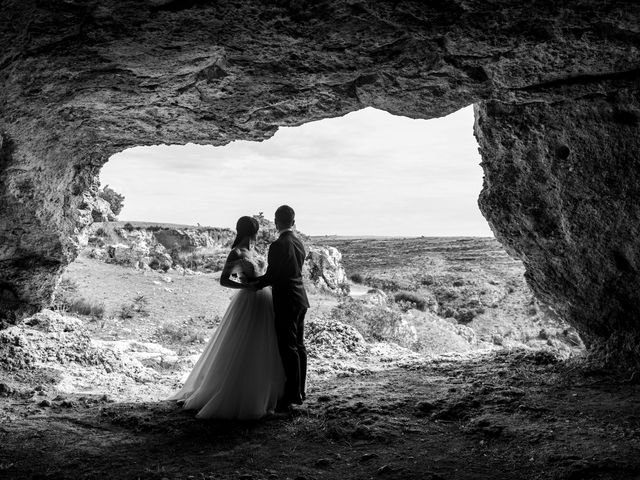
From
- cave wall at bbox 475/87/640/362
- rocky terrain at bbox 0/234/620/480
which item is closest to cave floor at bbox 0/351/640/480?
→ rocky terrain at bbox 0/234/620/480

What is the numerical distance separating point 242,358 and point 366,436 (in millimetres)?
1564

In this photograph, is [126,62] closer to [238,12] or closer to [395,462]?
[238,12]

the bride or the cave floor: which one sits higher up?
the bride

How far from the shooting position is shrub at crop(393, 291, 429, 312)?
22005mm

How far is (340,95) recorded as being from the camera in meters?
6.23

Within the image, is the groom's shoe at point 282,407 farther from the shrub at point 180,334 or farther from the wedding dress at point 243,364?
the shrub at point 180,334

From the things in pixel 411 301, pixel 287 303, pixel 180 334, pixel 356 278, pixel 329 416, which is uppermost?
pixel 287 303

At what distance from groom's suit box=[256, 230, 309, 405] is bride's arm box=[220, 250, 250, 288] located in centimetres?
24

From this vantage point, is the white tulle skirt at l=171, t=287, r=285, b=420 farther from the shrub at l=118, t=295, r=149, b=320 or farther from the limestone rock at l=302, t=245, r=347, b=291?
the limestone rock at l=302, t=245, r=347, b=291

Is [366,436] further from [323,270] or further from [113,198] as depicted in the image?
[113,198]

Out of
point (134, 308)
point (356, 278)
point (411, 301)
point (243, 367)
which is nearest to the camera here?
point (243, 367)

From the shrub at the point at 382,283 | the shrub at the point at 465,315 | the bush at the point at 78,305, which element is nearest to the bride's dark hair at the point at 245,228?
the bush at the point at 78,305

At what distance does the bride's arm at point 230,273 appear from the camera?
584cm

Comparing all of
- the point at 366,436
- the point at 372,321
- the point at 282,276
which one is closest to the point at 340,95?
the point at 282,276
